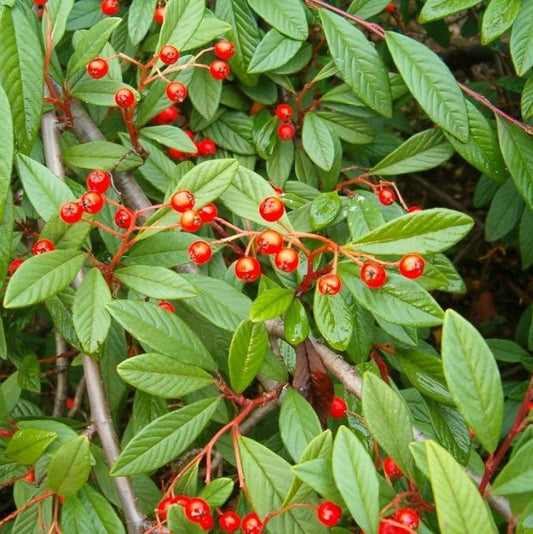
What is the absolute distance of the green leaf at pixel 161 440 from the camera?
3.92 ft

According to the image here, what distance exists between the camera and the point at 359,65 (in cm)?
160

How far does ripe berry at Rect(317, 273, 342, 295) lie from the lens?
1.15 metres

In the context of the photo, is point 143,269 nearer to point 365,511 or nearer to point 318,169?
point 365,511

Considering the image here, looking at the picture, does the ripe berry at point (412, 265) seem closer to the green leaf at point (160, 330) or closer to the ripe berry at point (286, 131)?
the green leaf at point (160, 330)

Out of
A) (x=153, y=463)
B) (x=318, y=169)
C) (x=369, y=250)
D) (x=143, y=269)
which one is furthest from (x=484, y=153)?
(x=153, y=463)

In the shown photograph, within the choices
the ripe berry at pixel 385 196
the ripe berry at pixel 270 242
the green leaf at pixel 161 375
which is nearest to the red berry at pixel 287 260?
the ripe berry at pixel 270 242

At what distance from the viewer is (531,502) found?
3.41 feet

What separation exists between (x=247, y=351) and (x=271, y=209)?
245 mm

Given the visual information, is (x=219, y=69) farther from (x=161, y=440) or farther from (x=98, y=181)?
(x=161, y=440)

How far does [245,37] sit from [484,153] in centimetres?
61

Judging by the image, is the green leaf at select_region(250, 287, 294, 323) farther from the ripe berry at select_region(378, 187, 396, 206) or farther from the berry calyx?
the ripe berry at select_region(378, 187, 396, 206)

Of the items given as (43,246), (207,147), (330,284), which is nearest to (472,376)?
(330,284)

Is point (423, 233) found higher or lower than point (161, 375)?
higher

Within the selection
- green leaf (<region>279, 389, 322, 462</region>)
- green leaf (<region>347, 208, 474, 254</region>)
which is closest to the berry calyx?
green leaf (<region>347, 208, 474, 254</region>)
